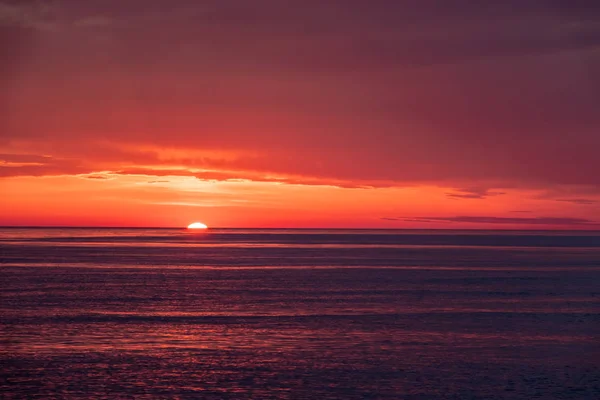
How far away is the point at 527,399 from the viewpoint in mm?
21625

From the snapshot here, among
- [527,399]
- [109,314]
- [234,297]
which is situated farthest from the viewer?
[234,297]

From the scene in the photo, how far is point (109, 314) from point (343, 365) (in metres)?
16.8

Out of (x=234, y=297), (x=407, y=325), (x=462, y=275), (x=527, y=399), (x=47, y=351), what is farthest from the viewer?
(x=462, y=275)

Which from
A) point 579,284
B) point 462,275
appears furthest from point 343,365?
point 462,275

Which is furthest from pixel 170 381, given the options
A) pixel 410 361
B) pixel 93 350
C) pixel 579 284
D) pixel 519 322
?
pixel 579 284

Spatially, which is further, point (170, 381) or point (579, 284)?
point (579, 284)

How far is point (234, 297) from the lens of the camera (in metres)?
46.5

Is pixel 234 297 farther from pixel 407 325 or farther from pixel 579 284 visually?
pixel 579 284

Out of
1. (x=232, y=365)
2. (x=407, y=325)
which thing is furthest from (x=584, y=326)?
(x=232, y=365)

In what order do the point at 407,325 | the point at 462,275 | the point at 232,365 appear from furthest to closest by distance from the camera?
the point at 462,275 → the point at 407,325 → the point at 232,365

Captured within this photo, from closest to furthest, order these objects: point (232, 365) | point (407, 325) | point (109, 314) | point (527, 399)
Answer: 1. point (527, 399)
2. point (232, 365)
3. point (407, 325)
4. point (109, 314)

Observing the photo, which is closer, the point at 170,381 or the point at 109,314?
the point at 170,381

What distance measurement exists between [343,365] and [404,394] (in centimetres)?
399

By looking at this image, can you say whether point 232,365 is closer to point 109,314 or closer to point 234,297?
point 109,314
